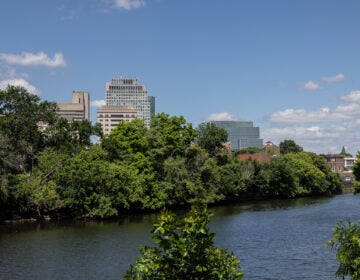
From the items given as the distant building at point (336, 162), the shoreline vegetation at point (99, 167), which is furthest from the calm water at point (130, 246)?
the distant building at point (336, 162)

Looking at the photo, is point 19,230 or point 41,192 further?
point 41,192

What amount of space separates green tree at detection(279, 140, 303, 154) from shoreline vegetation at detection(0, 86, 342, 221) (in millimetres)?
89635

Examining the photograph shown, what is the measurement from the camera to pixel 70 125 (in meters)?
69.4

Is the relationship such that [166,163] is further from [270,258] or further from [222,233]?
[270,258]

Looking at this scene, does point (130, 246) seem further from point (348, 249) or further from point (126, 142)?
point (126, 142)

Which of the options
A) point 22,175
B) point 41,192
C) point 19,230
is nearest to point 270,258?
point 19,230

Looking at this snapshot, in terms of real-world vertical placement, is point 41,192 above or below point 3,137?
below

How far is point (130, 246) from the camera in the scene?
132 feet

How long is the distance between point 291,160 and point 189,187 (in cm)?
4297

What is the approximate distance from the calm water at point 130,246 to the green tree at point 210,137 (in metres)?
28.4

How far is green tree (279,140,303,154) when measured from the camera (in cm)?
17612

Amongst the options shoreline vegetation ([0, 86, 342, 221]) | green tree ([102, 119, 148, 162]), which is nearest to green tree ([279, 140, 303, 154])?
shoreline vegetation ([0, 86, 342, 221])

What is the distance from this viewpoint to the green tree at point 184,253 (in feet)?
28.6

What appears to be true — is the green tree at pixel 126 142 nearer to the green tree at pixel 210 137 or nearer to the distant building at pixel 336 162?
the green tree at pixel 210 137
